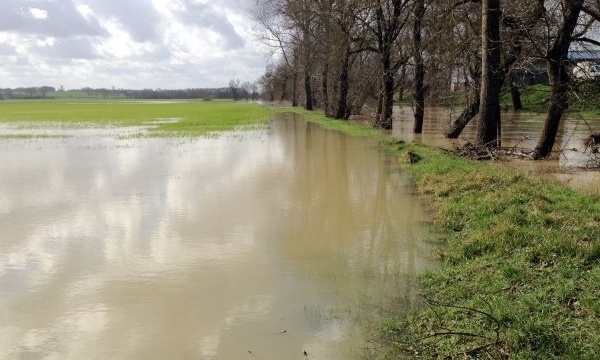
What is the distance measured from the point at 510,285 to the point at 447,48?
48.5 feet

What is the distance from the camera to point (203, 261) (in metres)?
7.31

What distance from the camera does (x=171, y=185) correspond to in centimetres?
1307

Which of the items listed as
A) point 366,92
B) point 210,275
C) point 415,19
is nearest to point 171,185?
point 210,275

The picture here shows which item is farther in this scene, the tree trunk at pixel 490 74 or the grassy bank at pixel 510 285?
the tree trunk at pixel 490 74

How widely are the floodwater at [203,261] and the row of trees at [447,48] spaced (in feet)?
15.7

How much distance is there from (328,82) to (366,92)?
872 centimetres

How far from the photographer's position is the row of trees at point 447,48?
48.3 feet

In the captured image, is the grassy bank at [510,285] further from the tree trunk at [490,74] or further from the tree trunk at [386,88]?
the tree trunk at [386,88]

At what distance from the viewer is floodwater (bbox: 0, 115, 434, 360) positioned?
16.6 feet

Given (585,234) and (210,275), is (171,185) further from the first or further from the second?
(585,234)

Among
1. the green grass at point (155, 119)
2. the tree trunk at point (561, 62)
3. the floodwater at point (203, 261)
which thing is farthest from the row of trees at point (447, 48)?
the green grass at point (155, 119)

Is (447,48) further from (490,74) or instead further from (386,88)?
(386,88)

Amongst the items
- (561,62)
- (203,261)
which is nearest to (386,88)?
(561,62)

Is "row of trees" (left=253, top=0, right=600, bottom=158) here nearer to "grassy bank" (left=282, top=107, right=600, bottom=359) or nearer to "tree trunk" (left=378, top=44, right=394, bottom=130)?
"tree trunk" (left=378, top=44, right=394, bottom=130)
